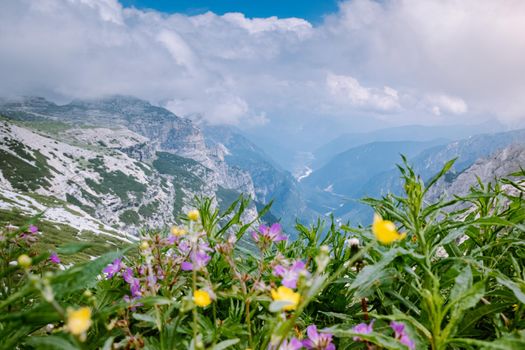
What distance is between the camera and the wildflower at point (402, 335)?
130 centimetres

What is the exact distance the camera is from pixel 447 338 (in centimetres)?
135

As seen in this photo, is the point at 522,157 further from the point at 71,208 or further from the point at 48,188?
the point at 48,188

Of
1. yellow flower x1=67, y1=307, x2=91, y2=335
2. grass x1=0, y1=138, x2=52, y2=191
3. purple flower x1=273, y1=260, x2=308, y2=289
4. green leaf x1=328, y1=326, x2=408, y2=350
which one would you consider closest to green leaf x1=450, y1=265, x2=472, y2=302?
green leaf x1=328, y1=326, x2=408, y2=350

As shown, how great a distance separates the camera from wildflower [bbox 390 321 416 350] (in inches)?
51.1

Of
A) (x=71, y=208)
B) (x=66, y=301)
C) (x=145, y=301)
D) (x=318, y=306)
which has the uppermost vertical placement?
(x=145, y=301)

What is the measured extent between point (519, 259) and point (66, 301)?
2.63 metres

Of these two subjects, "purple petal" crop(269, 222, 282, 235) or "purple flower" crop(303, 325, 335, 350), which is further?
"purple petal" crop(269, 222, 282, 235)

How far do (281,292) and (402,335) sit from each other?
58cm

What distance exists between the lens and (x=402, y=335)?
136 centimetres

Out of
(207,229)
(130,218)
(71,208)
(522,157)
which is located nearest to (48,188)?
(71,208)

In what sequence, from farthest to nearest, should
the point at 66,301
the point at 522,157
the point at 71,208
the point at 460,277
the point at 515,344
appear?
the point at 522,157 < the point at 71,208 < the point at 66,301 < the point at 460,277 < the point at 515,344

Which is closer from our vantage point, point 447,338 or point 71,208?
point 447,338

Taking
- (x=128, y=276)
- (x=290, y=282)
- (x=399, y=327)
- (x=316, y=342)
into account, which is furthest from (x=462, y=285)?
(x=128, y=276)

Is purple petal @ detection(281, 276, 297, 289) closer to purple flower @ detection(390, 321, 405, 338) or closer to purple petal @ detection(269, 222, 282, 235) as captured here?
purple flower @ detection(390, 321, 405, 338)
